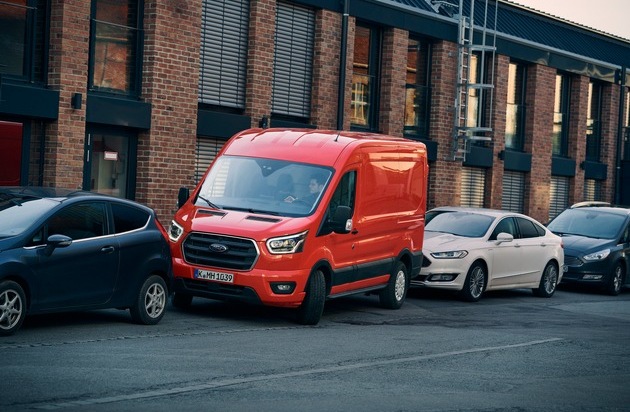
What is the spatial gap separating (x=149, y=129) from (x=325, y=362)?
10541 millimetres

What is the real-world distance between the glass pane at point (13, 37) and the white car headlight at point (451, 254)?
24.1ft

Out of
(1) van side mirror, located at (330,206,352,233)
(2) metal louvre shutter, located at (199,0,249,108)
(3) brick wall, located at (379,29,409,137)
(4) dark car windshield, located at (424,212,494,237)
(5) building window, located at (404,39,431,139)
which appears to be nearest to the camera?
(1) van side mirror, located at (330,206,352,233)

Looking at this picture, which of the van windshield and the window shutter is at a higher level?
the window shutter

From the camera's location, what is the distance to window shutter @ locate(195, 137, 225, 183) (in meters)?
23.3

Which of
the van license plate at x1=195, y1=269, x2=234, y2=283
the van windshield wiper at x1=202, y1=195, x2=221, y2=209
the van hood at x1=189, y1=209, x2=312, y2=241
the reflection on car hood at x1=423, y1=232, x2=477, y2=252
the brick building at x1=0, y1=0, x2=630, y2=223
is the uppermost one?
the brick building at x1=0, y1=0, x2=630, y2=223

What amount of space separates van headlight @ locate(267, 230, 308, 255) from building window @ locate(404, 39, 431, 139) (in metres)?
14.6

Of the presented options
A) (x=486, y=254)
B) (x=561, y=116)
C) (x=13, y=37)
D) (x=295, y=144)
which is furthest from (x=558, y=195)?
(x=295, y=144)

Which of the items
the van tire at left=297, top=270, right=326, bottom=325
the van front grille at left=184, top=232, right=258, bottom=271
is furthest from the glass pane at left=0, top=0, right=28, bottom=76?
the van tire at left=297, top=270, right=326, bottom=325

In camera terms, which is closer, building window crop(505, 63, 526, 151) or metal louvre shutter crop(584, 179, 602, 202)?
building window crop(505, 63, 526, 151)

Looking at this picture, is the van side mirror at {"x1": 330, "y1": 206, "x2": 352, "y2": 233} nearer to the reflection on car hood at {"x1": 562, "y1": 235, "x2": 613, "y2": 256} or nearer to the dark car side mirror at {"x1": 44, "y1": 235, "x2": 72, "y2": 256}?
the dark car side mirror at {"x1": 44, "y1": 235, "x2": 72, "y2": 256}

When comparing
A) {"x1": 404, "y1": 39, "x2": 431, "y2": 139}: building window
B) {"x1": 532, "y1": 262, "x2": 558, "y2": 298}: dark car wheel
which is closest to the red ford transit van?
{"x1": 532, "y1": 262, "x2": 558, "y2": 298}: dark car wheel

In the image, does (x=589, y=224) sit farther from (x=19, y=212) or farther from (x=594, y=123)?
(x=19, y=212)

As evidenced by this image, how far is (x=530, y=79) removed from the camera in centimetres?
3422

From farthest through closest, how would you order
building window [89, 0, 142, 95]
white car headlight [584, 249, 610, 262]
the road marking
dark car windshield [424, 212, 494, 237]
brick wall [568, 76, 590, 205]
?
1. brick wall [568, 76, 590, 205]
2. white car headlight [584, 249, 610, 262]
3. dark car windshield [424, 212, 494, 237]
4. building window [89, 0, 142, 95]
5. the road marking
